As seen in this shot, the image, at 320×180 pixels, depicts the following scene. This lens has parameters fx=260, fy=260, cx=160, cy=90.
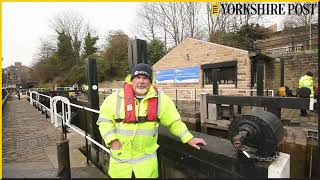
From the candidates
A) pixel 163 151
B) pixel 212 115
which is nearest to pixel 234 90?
pixel 212 115

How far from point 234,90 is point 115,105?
14651mm

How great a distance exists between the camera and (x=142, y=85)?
268 cm

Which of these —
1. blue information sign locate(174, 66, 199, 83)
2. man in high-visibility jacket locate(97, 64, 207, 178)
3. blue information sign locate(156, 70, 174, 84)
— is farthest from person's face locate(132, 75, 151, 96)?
blue information sign locate(156, 70, 174, 84)

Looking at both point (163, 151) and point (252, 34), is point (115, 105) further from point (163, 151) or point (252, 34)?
point (252, 34)

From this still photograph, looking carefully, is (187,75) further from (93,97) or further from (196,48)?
(93,97)

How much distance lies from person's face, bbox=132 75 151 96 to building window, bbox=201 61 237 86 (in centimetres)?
1469

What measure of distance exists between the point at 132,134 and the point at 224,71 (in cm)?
1578

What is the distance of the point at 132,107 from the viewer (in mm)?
2576

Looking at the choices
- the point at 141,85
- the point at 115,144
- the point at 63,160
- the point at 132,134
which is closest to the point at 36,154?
the point at 63,160

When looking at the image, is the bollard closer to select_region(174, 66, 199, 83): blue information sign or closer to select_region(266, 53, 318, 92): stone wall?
select_region(266, 53, 318, 92): stone wall

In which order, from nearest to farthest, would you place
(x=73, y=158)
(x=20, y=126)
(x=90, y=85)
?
1. (x=73, y=158)
2. (x=90, y=85)
3. (x=20, y=126)

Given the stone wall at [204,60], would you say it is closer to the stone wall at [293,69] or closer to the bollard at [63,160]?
the stone wall at [293,69]

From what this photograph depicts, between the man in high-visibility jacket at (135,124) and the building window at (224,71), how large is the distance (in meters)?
14.7

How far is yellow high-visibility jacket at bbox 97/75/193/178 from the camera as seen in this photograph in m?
2.59
